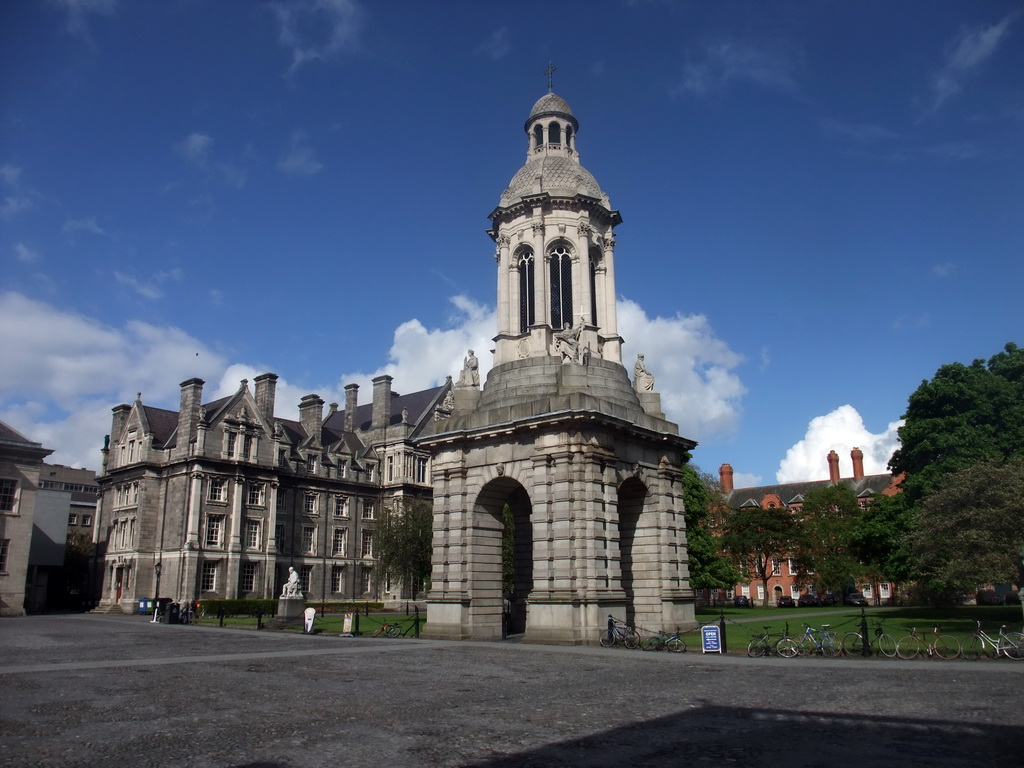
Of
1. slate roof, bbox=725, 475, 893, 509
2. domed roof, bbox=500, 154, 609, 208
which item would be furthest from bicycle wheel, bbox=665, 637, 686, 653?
slate roof, bbox=725, 475, 893, 509

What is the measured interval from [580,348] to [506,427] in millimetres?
4160

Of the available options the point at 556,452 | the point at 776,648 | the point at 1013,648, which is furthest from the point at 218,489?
the point at 1013,648

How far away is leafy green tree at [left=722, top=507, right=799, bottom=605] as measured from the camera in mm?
73562

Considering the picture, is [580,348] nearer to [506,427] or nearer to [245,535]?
[506,427]

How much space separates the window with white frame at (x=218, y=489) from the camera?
6297cm

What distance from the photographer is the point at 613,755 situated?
9.57 m

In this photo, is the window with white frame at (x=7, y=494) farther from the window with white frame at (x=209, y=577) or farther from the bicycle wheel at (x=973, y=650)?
the bicycle wheel at (x=973, y=650)

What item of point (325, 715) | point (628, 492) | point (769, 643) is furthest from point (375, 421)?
point (325, 715)

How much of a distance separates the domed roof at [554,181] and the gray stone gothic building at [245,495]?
2723 centimetres

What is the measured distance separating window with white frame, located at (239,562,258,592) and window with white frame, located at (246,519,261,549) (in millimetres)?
1536

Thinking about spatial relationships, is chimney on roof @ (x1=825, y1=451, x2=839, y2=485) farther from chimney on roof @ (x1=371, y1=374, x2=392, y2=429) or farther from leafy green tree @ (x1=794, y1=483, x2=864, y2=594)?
chimney on roof @ (x1=371, y1=374, x2=392, y2=429)

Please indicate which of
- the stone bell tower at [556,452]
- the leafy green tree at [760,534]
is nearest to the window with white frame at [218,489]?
the stone bell tower at [556,452]

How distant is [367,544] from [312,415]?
13199mm

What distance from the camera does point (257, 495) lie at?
217 ft
